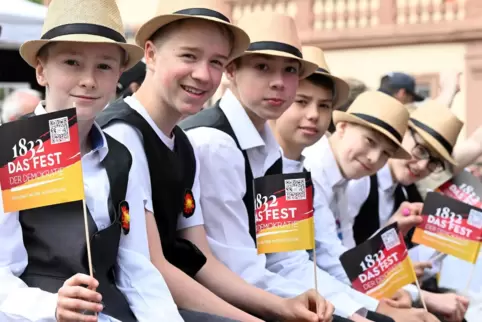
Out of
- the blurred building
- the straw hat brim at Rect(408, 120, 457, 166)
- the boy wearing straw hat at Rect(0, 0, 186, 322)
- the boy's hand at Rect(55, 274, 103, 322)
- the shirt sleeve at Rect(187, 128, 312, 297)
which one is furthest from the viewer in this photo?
the blurred building

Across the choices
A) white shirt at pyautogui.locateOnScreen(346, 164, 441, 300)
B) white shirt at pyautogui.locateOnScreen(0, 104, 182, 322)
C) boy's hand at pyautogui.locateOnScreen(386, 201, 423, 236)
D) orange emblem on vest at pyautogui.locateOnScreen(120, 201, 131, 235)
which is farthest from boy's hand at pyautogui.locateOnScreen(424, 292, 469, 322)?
orange emblem on vest at pyautogui.locateOnScreen(120, 201, 131, 235)

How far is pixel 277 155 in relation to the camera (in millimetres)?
4598

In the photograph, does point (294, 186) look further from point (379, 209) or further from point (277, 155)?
point (379, 209)

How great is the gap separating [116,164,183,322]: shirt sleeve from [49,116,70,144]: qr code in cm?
44

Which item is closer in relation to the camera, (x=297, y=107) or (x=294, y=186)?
(x=294, y=186)

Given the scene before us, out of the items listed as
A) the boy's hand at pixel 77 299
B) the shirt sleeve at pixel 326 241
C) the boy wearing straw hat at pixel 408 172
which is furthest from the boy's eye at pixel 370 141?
the boy's hand at pixel 77 299

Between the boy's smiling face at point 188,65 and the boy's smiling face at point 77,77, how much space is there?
43 cm

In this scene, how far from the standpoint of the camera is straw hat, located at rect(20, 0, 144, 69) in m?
3.35

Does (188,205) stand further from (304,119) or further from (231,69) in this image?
(304,119)

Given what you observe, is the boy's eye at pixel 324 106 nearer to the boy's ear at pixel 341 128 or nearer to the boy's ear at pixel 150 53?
the boy's ear at pixel 341 128

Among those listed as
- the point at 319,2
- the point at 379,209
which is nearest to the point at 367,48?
the point at 319,2

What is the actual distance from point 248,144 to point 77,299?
164cm

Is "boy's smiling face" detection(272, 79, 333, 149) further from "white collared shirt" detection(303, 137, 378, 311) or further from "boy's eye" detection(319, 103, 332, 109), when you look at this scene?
"white collared shirt" detection(303, 137, 378, 311)

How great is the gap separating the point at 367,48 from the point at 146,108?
1520cm
